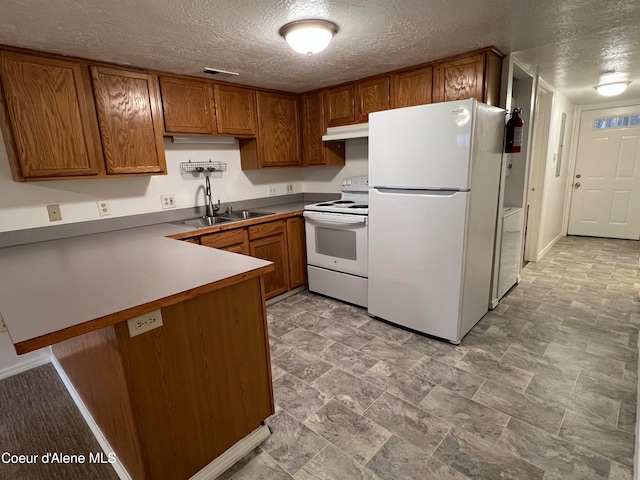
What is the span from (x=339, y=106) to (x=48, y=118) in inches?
91.1

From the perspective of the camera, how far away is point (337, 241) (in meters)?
3.05

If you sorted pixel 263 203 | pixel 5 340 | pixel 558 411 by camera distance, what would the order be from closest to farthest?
pixel 558 411 → pixel 5 340 → pixel 263 203

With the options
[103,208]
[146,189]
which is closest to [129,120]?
[146,189]

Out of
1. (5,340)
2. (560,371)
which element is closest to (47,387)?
(5,340)

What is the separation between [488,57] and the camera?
7.67 feet

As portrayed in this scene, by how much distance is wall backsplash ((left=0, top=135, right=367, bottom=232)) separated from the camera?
2.19 meters

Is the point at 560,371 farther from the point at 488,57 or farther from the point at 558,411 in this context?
the point at 488,57

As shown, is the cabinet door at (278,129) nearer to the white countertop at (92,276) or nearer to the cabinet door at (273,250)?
the cabinet door at (273,250)

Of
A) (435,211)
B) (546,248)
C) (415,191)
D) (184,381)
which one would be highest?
(415,191)

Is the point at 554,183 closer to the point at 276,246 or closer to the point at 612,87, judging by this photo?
the point at 612,87

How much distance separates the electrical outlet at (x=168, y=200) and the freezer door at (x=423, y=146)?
1759 millimetres

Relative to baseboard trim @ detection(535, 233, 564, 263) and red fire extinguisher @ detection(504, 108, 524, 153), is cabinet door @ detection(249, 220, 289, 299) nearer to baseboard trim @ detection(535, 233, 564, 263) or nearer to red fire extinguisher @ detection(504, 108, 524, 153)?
red fire extinguisher @ detection(504, 108, 524, 153)

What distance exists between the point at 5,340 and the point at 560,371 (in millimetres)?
3611

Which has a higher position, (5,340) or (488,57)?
(488,57)
